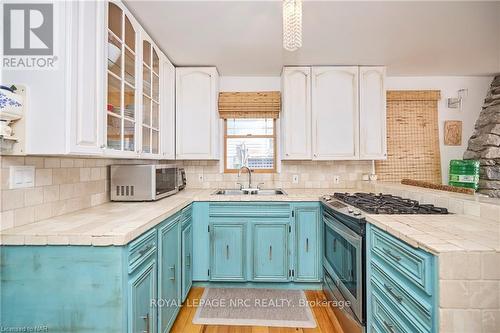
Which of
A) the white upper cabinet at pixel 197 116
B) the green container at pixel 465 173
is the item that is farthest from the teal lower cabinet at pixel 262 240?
the green container at pixel 465 173

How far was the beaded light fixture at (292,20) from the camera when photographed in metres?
1.36

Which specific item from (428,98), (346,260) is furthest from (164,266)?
(428,98)

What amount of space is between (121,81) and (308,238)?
202 cm

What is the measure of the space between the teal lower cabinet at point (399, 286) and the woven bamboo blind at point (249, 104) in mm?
1855

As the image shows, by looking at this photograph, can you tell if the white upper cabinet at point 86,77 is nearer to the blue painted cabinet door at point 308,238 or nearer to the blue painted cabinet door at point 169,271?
the blue painted cabinet door at point 169,271

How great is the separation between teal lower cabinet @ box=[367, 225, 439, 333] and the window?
1.77 metres

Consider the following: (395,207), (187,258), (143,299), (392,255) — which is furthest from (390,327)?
(187,258)

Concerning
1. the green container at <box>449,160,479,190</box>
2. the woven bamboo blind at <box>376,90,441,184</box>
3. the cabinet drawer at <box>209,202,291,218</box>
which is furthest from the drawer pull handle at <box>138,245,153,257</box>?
the green container at <box>449,160,479,190</box>

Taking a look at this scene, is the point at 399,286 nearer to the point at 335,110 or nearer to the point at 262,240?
the point at 262,240

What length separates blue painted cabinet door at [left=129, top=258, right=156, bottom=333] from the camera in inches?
49.1

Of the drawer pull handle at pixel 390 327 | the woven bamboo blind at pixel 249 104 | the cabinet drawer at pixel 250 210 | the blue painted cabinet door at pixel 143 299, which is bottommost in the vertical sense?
the drawer pull handle at pixel 390 327

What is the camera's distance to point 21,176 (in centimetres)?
133

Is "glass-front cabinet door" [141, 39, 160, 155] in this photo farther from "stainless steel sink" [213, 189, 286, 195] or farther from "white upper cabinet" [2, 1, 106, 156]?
"stainless steel sink" [213, 189, 286, 195]

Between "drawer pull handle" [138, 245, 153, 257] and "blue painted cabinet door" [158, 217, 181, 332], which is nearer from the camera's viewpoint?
"drawer pull handle" [138, 245, 153, 257]
